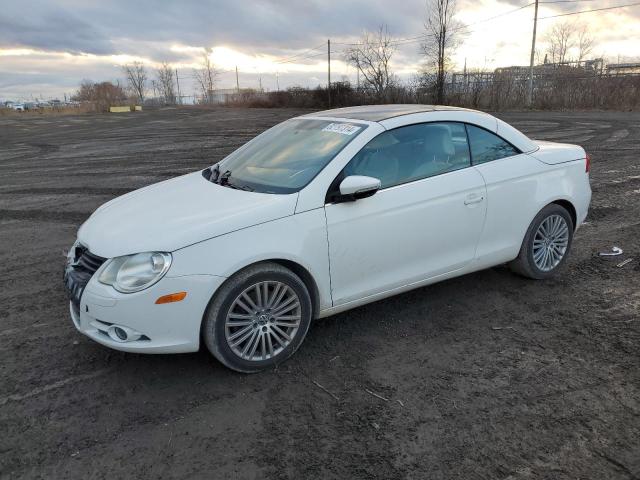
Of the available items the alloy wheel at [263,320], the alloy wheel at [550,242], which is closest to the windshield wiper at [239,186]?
the alloy wheel at [263,320]

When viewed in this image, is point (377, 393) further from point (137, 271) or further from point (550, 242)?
point (550, 242)

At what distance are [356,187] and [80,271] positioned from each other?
195cm

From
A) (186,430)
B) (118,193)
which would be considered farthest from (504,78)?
(186,430)

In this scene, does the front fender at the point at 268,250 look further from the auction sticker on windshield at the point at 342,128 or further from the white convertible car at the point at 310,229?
the auction sticker on windshield at the point at 342,128

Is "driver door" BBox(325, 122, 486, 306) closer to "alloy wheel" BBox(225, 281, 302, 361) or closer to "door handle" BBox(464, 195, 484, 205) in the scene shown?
"door handle" BBox(464, 195, 484, 205)

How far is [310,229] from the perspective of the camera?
3367 mm

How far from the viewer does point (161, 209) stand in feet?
11.6

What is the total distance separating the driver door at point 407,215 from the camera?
3539 millimetres

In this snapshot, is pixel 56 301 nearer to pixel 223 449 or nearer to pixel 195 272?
pixel 195 272

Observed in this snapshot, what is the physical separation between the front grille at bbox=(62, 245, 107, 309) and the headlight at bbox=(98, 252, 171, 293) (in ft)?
0.53

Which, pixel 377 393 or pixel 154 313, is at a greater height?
pixel 154 313

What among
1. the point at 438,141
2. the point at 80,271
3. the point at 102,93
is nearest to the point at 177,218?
the point at 80,271

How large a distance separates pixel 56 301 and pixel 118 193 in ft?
17.1

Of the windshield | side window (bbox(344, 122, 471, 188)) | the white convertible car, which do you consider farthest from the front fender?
side window (bbox(344, 122, 471, 188))
